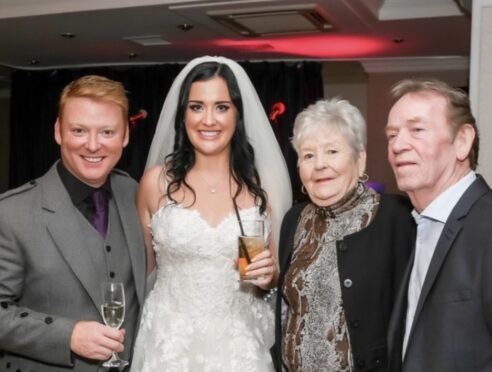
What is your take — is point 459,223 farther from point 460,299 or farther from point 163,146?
point 163,146

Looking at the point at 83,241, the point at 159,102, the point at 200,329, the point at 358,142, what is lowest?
the point at 200,329

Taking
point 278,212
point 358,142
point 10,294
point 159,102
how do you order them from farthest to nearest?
point 159,102, point 278,212, point 358,142, point 10,294

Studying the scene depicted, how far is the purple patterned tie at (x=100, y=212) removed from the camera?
2.37 m

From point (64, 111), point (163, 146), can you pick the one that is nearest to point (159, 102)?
point (163, 146)

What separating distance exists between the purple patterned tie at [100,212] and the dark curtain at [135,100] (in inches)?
193

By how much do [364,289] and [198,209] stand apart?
2.94ft

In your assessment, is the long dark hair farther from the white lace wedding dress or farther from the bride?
the white lace wedding dress

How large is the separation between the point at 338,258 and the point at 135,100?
7398 millimetres

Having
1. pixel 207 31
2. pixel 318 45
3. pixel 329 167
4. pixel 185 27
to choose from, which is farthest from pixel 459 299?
pixel 318 45

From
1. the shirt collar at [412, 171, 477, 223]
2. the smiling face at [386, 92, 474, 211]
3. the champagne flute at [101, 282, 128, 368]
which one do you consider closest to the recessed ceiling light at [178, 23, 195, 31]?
the champagne flute at [101, 282, 128, 368]

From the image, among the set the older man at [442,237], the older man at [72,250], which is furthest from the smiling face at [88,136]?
the older man at [442,237]

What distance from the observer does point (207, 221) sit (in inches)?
107

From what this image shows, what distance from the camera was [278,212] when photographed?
9.29 ft

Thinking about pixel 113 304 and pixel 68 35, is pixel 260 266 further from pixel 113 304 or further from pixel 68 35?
pixel 68 35
